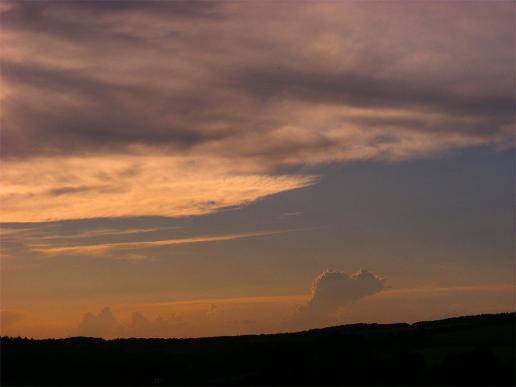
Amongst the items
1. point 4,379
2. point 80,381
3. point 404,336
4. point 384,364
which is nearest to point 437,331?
point 404,336

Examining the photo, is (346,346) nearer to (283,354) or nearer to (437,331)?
(283,354)

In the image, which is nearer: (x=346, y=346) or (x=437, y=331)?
(x=346, y=346)

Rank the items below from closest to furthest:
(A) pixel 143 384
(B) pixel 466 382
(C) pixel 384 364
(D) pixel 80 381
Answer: (B) pixel 466 382 < (C) pixel 384 364 < (A) pixel 143 384 < (D) pixel 80 381

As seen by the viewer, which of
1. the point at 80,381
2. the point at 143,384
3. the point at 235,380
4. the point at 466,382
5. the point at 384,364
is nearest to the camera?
the point at 466,382

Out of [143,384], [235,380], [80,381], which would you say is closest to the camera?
[235,380]

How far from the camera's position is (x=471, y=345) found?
149 meters

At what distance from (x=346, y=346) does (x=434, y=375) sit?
Result: 34.5 meters

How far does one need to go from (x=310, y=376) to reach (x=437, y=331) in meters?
55.5

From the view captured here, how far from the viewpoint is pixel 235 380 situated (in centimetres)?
15525

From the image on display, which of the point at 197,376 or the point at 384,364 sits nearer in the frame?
the point at 384,364

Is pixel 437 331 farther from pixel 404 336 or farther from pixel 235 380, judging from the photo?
pixel 235 380

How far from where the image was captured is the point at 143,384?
174m

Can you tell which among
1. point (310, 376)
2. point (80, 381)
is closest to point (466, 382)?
point (310, 376)

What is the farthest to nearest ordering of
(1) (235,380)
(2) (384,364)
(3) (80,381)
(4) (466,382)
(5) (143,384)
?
(3) (80,381) < (5) (143,384) < (1) (235,380) < (2) (384,364) < (4) (466,382)
